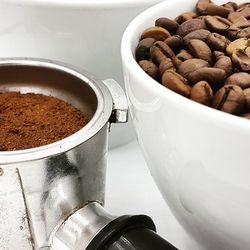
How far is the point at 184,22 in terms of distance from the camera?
353 mm

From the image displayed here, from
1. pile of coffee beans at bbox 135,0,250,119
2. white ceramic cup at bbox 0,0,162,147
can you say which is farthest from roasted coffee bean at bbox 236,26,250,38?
white ceramic cup at bbox 0,0,162,147

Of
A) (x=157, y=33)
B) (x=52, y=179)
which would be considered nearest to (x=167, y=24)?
(x=157, y=33)

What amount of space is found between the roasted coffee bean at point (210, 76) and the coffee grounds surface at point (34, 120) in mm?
94

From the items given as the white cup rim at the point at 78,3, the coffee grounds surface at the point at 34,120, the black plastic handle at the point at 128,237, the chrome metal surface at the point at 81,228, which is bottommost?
the chrome metal surface at the point at 81,228

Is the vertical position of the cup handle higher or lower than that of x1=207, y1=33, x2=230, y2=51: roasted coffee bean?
lower

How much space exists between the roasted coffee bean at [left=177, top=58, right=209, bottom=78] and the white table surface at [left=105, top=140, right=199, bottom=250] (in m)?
0.13

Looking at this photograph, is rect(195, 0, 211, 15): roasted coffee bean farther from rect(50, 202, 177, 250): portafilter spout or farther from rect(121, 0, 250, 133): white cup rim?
rect(50, 202, 177, 250): portafilter spout

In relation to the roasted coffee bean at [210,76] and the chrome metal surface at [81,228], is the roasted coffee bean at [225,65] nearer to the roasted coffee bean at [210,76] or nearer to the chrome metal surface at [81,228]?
the roasted coffee bean at [210,76]

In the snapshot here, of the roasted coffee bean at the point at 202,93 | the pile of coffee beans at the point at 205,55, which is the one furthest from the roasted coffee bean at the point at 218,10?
the roasted coffee bean at the point at 202,93

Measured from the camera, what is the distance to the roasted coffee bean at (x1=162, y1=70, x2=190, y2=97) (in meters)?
0.28

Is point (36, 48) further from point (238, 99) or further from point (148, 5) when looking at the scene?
point (238, 99)

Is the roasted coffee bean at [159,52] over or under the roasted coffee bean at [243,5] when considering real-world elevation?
under

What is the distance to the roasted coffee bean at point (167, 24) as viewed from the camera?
0.35 meters

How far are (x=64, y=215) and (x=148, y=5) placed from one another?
17 centimetres
